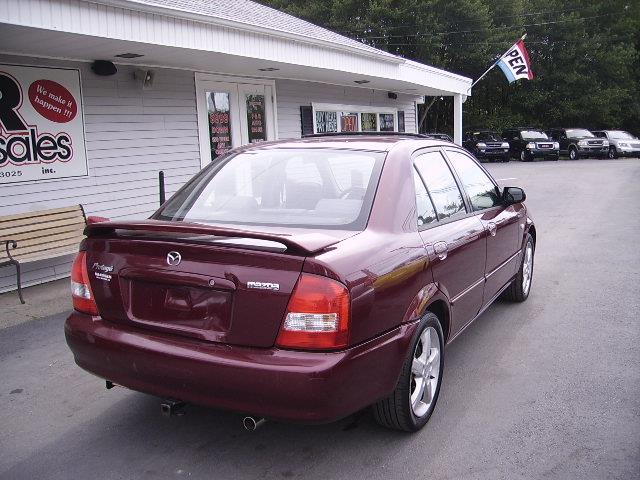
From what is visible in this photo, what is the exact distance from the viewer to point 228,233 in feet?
8.99

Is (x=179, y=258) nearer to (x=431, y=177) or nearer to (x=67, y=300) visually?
(x=431, y=177)

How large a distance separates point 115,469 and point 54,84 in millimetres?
5878

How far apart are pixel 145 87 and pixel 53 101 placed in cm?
155

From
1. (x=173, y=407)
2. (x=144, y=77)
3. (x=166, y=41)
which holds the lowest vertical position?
(x=173, y=407)

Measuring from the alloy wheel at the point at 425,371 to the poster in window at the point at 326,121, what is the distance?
31.7 ft

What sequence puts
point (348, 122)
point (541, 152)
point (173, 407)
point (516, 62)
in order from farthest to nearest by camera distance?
1. point (541, 152)
2. point (516, 62)
3. point (348, 122)
4. point (173, 407)

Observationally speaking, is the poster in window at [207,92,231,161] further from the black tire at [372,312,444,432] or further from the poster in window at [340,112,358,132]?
the black tire at [372,312,444,432]

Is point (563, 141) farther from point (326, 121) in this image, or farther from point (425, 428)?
point (425, 428)

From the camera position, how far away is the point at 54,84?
7410 mm

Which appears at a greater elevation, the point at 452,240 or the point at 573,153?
the point at 573,153

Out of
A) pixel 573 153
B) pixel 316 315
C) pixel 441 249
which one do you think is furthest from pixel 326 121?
pixel 573 153

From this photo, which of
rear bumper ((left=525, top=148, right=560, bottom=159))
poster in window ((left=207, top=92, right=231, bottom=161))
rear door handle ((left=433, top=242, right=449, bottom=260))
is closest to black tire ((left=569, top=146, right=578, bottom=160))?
rear bumper ((left=525, top=148, right=560, bottom=159))

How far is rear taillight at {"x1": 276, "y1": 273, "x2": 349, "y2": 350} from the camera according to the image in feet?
8.51

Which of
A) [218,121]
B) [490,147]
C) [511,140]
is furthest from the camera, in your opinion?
[511,140]
